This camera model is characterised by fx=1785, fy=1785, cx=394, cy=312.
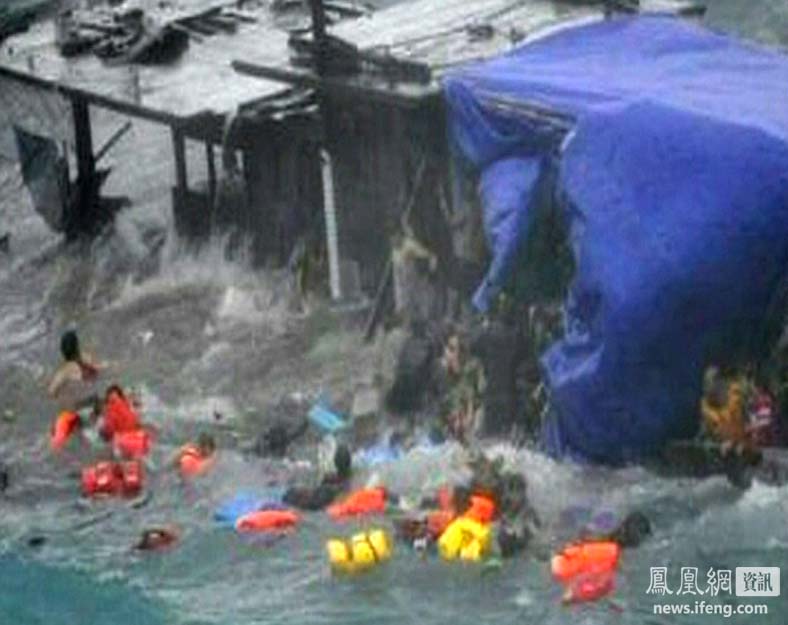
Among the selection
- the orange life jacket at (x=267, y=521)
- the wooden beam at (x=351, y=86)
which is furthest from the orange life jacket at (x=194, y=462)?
the wooden beam at (x=351, y=86)

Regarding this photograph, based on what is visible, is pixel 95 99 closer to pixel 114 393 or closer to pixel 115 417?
pixel 114 393

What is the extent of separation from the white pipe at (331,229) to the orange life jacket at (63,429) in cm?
312

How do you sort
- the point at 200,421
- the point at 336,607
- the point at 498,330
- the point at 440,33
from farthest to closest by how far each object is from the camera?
the point at 440,33
the point at 200,421
the point at 498,330
the point at 336,607

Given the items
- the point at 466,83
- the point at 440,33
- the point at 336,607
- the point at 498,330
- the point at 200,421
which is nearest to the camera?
the point at 336,607

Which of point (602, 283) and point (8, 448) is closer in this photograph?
point (602, 283)

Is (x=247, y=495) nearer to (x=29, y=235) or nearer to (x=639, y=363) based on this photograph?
(x=639, y=363)

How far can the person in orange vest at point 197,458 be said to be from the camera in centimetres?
1598

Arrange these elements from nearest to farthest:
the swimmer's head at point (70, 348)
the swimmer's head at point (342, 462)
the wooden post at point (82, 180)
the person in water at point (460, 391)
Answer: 1. the swimmer's head at point (342, 462)
2. the person in water at point (460, 391)
3. the swimmer's head at point (70, 348)
4. the wooden post at point (82, 180)

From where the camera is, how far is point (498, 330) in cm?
1524

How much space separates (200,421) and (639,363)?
507 cm

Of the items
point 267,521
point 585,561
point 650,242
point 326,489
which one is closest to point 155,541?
point 267,521

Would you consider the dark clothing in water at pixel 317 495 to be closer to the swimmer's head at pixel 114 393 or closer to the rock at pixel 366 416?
the rock at pixel 366 416

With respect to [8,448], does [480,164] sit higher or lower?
higher

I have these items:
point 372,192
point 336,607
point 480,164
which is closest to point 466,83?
point 480,164
